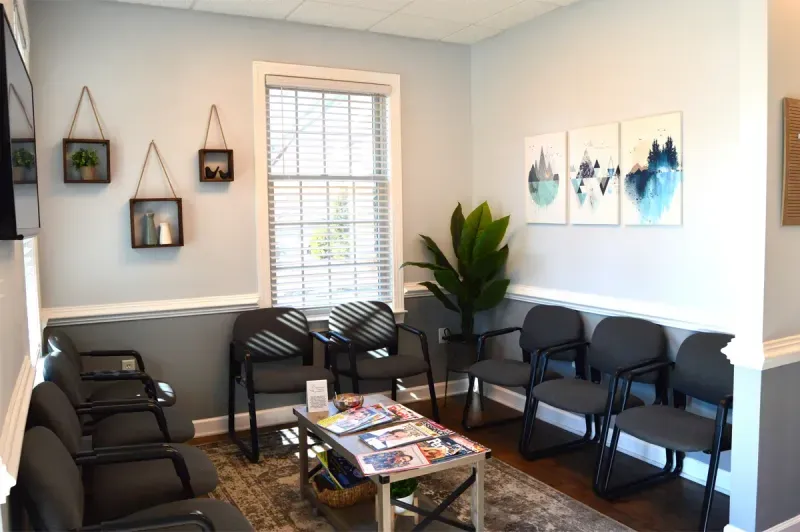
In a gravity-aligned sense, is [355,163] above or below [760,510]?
above

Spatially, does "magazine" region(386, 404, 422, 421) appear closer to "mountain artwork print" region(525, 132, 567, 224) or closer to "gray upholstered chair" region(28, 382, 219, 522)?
"gray upholstered chair" region(28, 382, 219, 522)

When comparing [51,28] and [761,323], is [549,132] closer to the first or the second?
[761,323]

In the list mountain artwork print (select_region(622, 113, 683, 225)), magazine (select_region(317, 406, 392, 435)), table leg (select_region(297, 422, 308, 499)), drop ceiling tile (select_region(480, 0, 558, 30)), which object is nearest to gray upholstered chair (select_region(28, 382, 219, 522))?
magazine (select_region(317, 406, 392, 435))

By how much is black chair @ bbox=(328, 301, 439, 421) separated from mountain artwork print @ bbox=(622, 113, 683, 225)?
1.60 meters

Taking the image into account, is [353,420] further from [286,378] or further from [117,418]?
[117,418]

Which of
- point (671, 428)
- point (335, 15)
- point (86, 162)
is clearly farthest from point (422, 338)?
point (86, 162)

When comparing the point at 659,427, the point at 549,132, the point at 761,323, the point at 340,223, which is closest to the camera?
the point at 761,323

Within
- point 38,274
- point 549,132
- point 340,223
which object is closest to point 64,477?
point 38,274

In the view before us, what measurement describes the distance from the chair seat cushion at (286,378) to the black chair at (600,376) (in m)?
1.28

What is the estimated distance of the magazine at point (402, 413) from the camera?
319cm

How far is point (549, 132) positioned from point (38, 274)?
130 inches

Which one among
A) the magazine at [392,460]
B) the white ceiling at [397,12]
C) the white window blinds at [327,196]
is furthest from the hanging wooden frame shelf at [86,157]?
the magazine at [392,460]

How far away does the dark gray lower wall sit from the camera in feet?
13.4

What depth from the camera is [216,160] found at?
4.28 m
